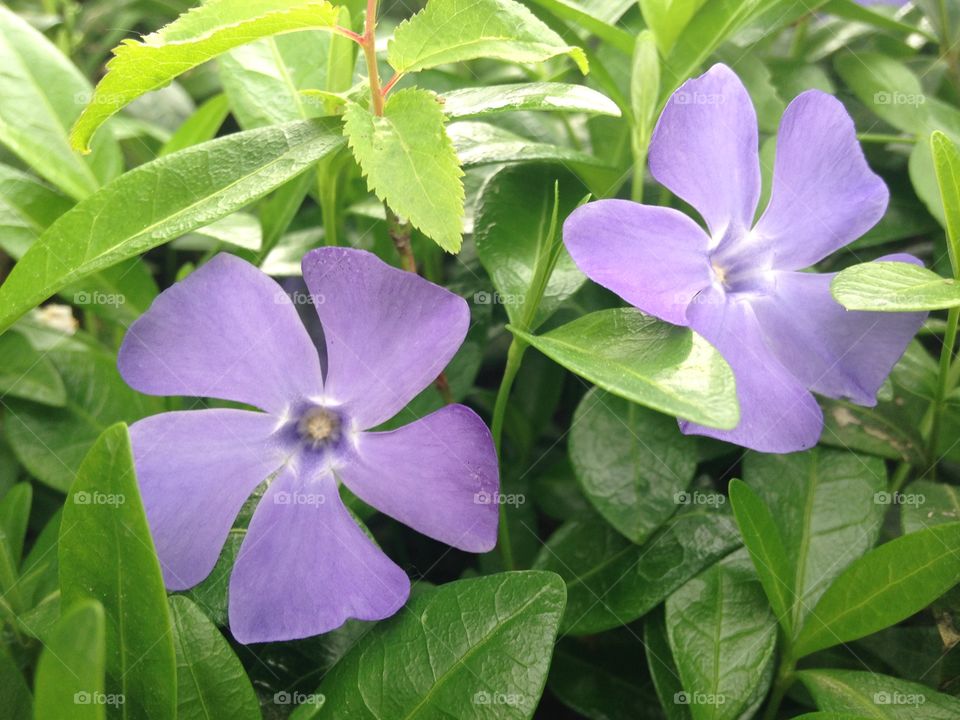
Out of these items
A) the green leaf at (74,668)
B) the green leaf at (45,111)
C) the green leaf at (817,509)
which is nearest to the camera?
the green leaf at (74,668)

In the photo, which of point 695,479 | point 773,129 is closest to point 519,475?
point 695,479

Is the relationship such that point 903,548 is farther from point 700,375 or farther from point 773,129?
point 773,129

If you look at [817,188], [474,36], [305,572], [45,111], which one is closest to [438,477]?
[305,572]

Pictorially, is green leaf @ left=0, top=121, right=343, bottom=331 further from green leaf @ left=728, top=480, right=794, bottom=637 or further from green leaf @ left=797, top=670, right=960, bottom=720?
green leaf @ left=797, top=670, right=960, bottom=720

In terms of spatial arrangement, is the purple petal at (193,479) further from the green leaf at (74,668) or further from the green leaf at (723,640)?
the green leaf at (723,640)

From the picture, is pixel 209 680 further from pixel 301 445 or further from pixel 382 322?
pixel 382 322

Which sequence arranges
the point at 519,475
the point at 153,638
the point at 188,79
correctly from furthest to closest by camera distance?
the point at 188,79
the point at 519,475
the point at 153,638

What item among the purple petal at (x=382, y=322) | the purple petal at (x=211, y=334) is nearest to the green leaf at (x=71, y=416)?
the purple petal at (x=211, y=334)
